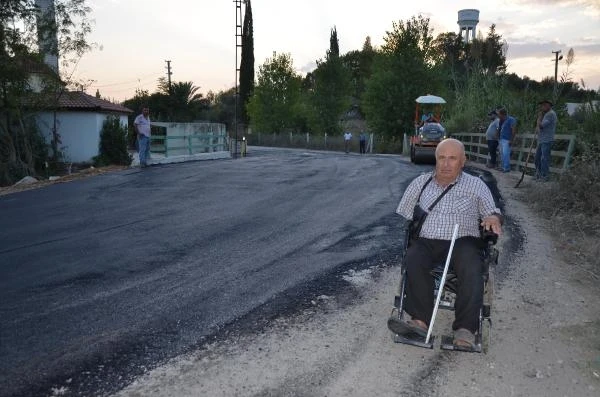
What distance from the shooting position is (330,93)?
5384 cm

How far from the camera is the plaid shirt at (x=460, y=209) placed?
401 centimetres

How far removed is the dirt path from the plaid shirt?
32.7 inches

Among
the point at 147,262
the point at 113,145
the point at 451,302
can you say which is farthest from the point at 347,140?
the point at 451,302

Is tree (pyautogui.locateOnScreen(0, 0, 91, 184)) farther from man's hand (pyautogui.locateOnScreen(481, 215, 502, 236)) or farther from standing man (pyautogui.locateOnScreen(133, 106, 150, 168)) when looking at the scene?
man's hand (pyautogui.locateOnScreen(481, 215, 502, 236))

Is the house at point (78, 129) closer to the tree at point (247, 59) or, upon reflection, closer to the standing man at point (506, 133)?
the standing man at point (506, 133)

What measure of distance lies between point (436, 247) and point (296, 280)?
1702mm

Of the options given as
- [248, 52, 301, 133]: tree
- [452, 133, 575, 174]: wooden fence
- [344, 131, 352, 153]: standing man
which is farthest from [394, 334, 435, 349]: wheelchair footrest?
[248, 52, 301, 133]: tree

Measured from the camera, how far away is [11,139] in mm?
19359

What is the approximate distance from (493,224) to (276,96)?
57008 mm

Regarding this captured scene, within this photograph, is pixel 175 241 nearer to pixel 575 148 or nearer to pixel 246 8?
pixel 575 148

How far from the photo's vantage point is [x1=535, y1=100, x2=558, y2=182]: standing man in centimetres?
1141

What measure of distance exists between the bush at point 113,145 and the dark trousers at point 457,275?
73.1ft

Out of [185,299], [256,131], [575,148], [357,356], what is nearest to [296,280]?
[185,299]

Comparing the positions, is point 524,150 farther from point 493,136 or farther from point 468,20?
point 468,20
